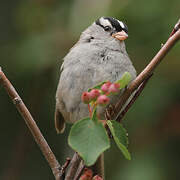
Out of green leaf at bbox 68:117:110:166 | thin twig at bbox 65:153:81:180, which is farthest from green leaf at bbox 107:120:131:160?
thin twig at bbox 65:153:81:180

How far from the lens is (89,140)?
4.66ft

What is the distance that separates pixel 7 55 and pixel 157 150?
4.78 feet

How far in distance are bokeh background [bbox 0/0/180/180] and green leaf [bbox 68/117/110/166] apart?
1455 millimetres

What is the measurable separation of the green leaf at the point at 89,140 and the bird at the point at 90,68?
71 cm

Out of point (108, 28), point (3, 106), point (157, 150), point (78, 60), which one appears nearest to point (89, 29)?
point (108, 28)

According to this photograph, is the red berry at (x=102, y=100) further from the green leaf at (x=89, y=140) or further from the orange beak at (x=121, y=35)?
the orange beak at (x=121, y=35)

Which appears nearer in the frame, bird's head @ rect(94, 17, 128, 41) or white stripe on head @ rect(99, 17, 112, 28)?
bird's head @ rect(94, 17, 128, 41)

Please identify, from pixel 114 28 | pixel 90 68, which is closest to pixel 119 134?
pixel 90 68

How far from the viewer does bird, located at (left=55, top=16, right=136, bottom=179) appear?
238 centimetres

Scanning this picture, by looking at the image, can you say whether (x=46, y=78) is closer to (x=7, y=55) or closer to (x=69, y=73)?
(x=7, y=55)

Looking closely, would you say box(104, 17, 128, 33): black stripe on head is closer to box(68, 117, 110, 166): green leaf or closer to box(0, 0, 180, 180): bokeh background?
box(0, 0, 180, 180): bokeh background

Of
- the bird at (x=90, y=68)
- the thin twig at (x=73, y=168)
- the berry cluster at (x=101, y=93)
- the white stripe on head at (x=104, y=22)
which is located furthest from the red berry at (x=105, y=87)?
the white stripe on head at (x=104, y=22)

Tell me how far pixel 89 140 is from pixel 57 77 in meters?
1.87

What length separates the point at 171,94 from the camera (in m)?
2.98
